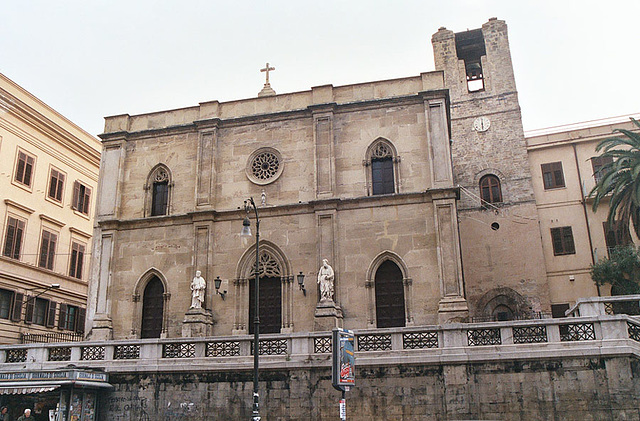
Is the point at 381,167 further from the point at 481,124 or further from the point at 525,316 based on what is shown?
the point at 525,316

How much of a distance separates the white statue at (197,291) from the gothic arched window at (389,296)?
733 centimetres

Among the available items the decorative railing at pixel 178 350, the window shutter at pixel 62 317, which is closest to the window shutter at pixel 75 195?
the window shutter at pixel 62 317

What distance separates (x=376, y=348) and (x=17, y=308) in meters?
21.8

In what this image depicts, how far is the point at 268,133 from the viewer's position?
94.3 ft

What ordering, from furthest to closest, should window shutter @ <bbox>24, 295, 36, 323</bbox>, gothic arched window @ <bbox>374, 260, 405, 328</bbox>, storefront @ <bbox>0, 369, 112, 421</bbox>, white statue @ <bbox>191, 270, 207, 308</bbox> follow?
window shutter @ <bbox>24, 295, 36, 323</bbox> → white statue @ <bbox>191, 270, 207, 308</bbox> → gothic arched window @ <bbox>374, 260, 405, 328</bbox> → storefront @ <bbox>0, 369, 112, 421</bbox>

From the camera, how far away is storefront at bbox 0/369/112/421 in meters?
18.7

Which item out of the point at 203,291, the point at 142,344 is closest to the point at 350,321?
the point at 203,291

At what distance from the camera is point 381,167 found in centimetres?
2730

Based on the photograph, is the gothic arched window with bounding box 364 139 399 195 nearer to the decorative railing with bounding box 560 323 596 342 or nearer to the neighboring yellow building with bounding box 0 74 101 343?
the decorative railing with bounding box 560 323 596 342

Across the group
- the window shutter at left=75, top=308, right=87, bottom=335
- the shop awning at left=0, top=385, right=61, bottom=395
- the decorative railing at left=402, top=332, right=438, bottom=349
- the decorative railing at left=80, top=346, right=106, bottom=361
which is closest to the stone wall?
the decorative railing at left=402, top=332, right=438, bottom=349

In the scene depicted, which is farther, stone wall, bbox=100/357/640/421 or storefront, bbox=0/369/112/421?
storefront, bbox=0/369/112/421

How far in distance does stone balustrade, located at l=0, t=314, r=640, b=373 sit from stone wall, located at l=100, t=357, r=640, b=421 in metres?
0.30

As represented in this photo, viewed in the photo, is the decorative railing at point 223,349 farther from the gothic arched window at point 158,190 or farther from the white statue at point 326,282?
the gothic arched window at point 158,190

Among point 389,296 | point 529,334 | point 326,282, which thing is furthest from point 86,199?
point 529,334
